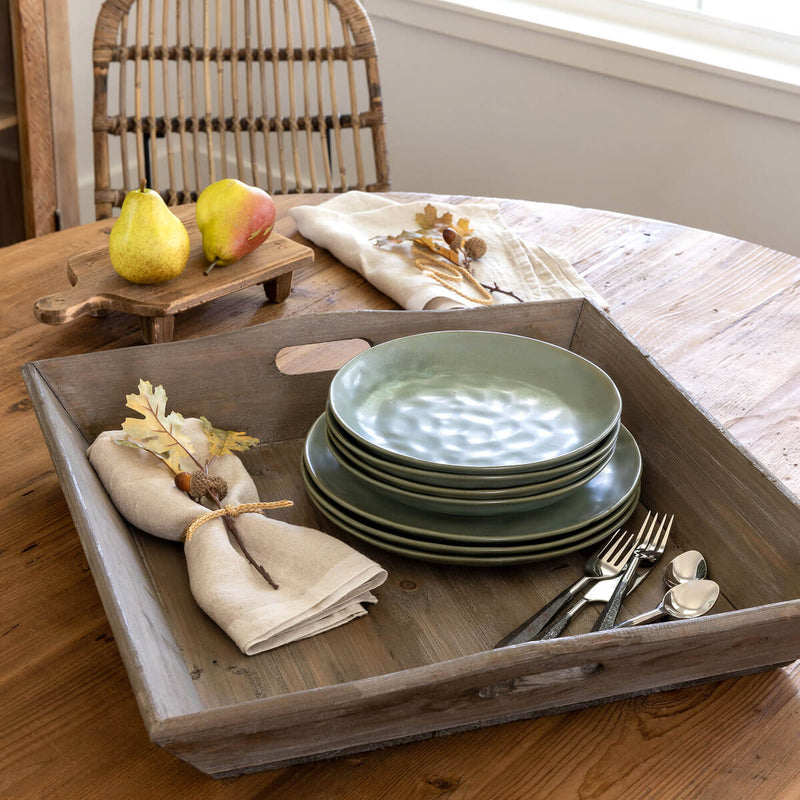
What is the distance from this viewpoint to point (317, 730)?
1.54ft

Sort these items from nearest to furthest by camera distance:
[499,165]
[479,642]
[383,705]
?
[383,705] < [479,642] < [499,165]

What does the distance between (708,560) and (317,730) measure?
35 cm

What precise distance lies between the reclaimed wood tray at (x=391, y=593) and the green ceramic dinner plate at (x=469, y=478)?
0.06 m

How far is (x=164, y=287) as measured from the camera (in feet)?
3.13

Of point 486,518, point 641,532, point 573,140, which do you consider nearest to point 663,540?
point 641,532

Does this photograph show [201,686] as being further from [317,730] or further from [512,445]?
[512,445]

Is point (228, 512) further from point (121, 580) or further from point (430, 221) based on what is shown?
point (430, 221)

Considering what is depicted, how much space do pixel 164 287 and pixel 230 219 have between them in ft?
0.35

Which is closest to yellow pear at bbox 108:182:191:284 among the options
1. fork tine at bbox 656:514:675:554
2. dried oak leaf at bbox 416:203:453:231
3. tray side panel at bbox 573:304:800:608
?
dried oak leaf at bbox 416:203:453:231

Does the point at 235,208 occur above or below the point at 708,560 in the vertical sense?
above

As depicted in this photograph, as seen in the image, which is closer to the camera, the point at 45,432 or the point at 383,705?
the point at 383,705

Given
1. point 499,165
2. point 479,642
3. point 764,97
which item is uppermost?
point 764,97

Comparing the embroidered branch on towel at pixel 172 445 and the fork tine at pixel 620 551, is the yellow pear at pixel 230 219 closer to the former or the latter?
the embroidered branch on towel at pixel 172 445

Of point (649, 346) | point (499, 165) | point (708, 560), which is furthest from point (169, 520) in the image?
point (499, 165)
